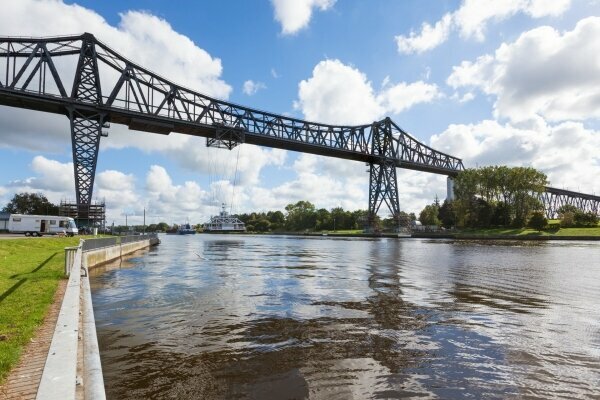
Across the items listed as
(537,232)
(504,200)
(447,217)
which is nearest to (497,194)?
(504,200)

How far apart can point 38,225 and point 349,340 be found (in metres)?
50.6

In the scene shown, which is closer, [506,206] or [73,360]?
[73,360]

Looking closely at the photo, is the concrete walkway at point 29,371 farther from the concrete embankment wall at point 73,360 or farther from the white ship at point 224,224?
the white ship at point 224,224

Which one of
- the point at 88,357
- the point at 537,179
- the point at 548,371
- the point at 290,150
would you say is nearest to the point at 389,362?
the point at 548,371

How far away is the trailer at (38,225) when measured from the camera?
4878cm

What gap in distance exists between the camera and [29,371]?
18.1 ft

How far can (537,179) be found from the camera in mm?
98000

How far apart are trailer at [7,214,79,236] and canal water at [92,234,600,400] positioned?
3533 centimetres

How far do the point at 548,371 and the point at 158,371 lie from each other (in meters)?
7.08

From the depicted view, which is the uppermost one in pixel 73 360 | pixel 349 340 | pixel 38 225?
pixel 38 225

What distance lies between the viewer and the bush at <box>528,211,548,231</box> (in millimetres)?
91000

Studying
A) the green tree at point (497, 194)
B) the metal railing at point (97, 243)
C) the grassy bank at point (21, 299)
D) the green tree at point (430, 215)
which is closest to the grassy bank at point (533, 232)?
the green tree at point (497, 194)

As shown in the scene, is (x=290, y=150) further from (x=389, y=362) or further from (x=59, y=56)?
(x=389, y=362)

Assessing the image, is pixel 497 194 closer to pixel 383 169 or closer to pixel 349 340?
pixel 383 169
